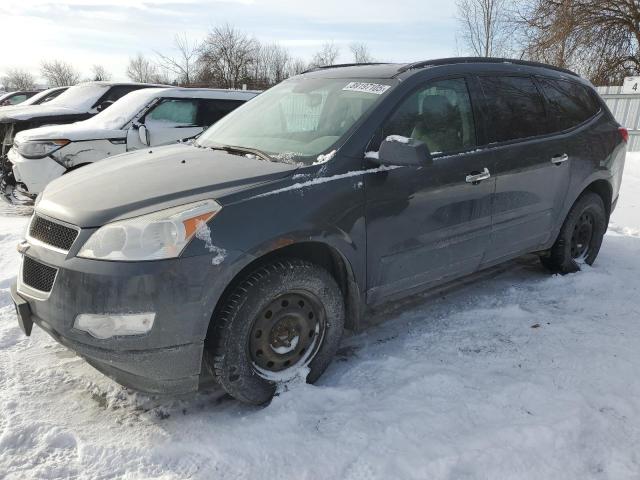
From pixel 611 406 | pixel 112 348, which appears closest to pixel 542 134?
pixel 611 406

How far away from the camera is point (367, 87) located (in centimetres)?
317

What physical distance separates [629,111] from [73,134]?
1316cm

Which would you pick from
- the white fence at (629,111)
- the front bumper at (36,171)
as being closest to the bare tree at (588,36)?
the white fence at (629,111)

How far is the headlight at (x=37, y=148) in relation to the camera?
620cm

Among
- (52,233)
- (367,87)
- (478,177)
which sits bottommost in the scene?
(52,233)

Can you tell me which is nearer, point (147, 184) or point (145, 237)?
point (145, 237)

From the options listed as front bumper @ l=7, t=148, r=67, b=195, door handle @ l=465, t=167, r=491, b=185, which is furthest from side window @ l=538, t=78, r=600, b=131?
front bumper @ l=7, t=148, r=67, b=195

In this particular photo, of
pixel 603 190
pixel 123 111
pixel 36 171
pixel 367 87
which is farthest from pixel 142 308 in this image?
pixel 123 111

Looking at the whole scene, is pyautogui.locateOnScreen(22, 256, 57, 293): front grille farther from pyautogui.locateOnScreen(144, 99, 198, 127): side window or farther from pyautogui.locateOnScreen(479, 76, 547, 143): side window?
pyautogui.locateOnScreen(144, 99, 198, 127): side window

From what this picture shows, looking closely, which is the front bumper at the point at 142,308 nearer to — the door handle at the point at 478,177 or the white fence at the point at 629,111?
the door handle at the point at 478,177

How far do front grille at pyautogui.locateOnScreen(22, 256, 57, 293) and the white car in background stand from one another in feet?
12.0

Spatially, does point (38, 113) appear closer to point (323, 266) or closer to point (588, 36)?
point (323, 266)

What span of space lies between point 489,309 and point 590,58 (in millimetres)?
19106

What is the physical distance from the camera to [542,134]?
3.95 metres
